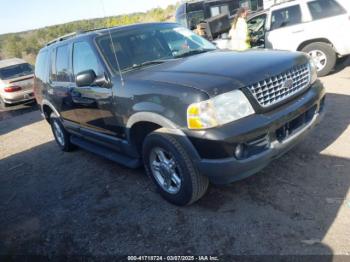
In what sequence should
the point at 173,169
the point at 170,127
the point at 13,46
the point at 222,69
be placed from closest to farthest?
the point at 170,127, the point at 222,69, the point at 173,169, the point at 13,46

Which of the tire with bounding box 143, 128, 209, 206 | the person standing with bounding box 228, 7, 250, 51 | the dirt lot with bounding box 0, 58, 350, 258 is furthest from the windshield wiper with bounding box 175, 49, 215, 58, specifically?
the person standing with bounding box 228, 7, 250, 51

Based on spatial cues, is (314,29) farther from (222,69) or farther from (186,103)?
(186,103)

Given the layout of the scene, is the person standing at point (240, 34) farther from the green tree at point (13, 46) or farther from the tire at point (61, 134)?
the green tree at point (13, 46)

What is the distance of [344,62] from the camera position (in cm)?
852

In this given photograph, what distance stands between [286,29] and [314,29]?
65 cm

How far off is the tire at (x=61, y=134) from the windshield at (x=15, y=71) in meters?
9.02

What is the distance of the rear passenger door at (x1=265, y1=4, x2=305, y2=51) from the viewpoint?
7578 mm

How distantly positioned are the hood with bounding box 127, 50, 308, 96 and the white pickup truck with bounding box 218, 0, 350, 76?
4045 millimetres

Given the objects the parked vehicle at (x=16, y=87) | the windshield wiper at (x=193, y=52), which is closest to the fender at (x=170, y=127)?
the windshield wiper at (x=193, y=52)

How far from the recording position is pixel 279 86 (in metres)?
3.14

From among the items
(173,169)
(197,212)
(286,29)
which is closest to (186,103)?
(173,169)

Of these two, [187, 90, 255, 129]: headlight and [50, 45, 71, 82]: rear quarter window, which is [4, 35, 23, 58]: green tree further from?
[187, 90, 255, 129]: headlight

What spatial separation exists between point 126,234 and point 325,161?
2402 millimetres

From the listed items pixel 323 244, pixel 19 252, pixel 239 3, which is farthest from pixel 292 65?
pixel 239 3
